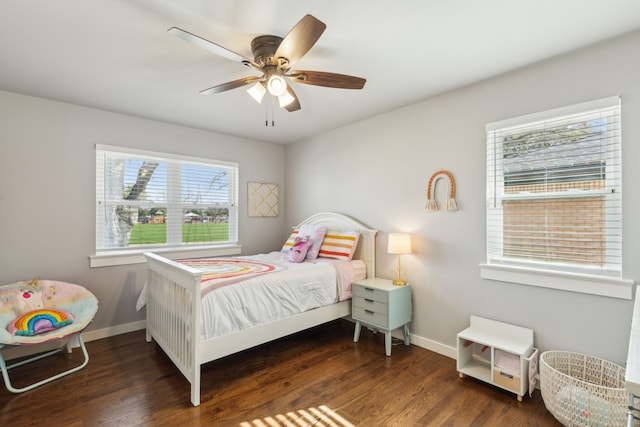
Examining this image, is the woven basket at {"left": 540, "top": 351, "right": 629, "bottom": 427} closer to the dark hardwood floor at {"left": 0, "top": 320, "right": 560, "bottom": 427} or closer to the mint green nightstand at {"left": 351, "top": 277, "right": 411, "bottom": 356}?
the dark hardwood floor at {"left": 0, "top": 320, "right": 560, "bottom": 427}

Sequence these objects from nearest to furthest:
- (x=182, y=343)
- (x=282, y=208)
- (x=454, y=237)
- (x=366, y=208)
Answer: (x=182, y=343) → (x=454, y=237) → (x=366, y=208) → (x=282, y=208)

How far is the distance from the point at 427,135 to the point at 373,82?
80 cm

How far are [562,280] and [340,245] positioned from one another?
2.02 m

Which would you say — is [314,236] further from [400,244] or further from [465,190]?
[465,190]

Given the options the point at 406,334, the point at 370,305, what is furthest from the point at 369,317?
the point at 406,334

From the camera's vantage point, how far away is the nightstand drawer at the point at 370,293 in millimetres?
2863

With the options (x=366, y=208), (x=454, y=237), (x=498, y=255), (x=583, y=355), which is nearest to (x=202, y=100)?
(x=366, y=208)

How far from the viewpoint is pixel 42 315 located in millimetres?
2469

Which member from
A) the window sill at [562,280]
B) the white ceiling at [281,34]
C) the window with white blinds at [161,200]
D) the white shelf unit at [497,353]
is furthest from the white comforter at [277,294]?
the white ceiling at [281,34]

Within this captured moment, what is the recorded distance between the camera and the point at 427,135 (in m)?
2.99

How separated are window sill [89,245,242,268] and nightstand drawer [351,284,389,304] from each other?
1920 mm

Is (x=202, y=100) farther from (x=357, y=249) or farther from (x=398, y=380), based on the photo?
(x=398, y=380)

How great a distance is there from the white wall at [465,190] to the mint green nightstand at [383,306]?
0.55 ft

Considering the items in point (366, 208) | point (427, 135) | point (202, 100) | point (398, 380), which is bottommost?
point (398, 380)
